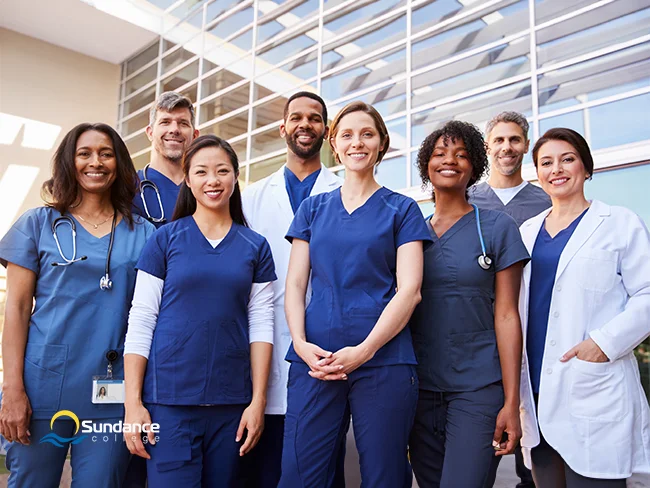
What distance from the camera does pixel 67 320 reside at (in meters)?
1.78

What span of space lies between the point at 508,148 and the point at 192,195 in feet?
5.34

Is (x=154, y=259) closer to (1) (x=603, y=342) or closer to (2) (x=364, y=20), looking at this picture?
(1) (x=603, y=342)

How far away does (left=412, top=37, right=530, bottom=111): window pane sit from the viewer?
5.91 meters

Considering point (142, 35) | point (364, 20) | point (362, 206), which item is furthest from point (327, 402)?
point (142, 35)

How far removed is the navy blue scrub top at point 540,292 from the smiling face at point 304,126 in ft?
3.31

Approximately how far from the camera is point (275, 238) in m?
2.28

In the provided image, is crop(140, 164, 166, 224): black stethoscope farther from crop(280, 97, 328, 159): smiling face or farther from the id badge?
the id badge

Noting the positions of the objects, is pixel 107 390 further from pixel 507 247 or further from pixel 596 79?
pixel 596 79

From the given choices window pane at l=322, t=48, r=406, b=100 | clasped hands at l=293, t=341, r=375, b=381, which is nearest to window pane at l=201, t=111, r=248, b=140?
window pane at l=322, t=48, r=406, b=100

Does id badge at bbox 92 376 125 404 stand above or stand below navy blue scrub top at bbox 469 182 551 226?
below

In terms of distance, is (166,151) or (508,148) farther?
(508,148)

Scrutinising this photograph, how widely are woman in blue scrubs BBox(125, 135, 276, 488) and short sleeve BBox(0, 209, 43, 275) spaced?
0.36 metres

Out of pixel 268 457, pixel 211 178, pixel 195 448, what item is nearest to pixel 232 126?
pixel 211 178

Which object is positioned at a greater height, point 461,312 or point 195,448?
point 461,312
